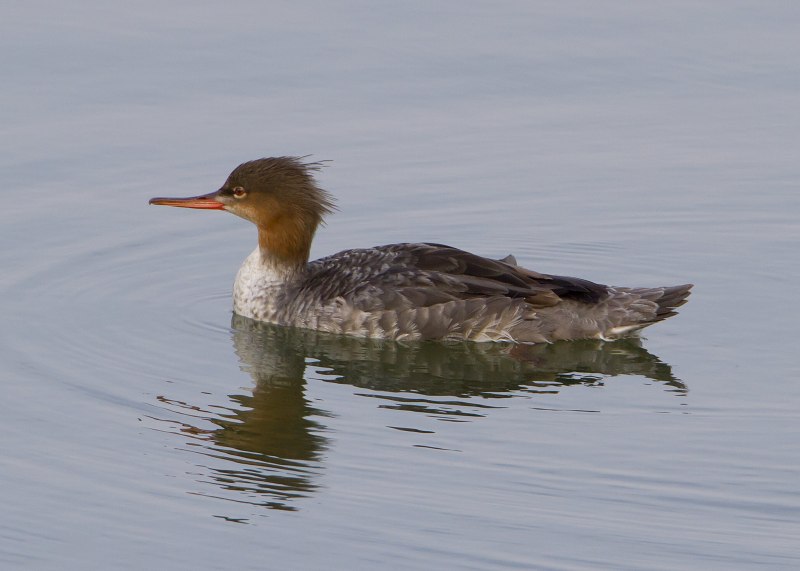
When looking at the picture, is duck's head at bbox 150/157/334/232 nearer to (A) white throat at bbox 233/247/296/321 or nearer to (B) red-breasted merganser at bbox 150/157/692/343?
(B) red-breasted merganser at bbox 150/157/692/343

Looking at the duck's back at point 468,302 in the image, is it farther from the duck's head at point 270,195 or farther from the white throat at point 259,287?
the duck's head at point 270,195

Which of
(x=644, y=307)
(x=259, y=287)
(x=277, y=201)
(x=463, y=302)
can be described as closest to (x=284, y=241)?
(x=277, y=201)

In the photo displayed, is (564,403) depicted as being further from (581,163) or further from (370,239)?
(581,163)

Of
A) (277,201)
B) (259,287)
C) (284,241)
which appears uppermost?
(277,201)

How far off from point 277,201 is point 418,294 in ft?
5.10

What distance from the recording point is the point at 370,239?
1500 centimetres

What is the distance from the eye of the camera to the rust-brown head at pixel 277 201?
13.7 meters

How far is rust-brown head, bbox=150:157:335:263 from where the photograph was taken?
540 inches

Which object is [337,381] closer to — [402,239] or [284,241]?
[284,241]

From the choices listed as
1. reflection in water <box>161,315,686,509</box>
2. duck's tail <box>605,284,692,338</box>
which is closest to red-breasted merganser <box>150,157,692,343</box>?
duck's tail <box>605,284,692,338</box>

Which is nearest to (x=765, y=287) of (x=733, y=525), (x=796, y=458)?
(x=796, y=458)

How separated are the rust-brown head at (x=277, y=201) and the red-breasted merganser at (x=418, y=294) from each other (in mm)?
11

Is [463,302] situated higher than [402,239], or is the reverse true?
[402,239]

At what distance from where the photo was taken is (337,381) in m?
12.1
